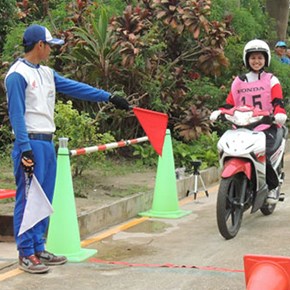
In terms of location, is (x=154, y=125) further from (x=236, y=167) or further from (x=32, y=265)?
(x=32, y=265)

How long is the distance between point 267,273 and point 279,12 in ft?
49.9

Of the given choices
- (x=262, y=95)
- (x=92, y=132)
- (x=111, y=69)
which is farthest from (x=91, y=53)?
(x=262, y=95)

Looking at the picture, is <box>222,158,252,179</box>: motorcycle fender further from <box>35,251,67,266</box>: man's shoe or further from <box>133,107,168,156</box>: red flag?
<box>35,251,67,266</box>: man's shoe

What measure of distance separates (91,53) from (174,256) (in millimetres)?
4985

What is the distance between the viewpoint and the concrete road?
5.29 meters

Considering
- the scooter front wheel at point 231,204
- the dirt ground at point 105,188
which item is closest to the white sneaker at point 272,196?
the scooter front wheel at point 231,204

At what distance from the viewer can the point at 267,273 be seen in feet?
10.8

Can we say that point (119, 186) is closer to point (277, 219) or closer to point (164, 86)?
point (277, 219)

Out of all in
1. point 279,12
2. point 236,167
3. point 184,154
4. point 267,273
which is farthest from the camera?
point 279,12

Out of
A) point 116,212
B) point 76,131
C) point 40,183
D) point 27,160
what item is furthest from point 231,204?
point 76,131

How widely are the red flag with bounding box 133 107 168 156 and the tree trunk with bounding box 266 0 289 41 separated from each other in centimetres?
1092

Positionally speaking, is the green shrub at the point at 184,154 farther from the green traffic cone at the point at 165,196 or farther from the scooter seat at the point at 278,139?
the scooter seat at the point at 278,139

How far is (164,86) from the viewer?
11117 mm

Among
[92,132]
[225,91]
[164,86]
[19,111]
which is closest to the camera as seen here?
[19,111]
